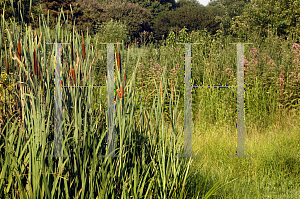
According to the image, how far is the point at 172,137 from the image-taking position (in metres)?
1.74

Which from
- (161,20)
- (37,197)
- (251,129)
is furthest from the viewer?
(161,20)

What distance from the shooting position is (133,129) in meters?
1.83

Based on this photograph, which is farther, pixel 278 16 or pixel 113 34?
pixel 113 34

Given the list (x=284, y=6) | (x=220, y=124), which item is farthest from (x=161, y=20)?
(x=220, y=124)

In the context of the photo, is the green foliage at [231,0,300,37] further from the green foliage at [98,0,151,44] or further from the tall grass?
the green foliage at [98,0,151,44]

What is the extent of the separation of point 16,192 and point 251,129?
349 centimetres

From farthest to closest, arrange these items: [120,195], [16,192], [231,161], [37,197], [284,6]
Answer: [284,6]
[231,161]
[120,195]
[16,192]
[37,197]

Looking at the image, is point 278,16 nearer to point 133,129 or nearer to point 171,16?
point 133,129

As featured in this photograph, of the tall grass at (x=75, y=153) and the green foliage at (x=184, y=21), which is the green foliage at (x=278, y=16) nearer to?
the tall grass at (x=75, y=153)

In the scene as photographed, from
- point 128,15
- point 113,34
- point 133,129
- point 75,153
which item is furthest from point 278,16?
point 128,15

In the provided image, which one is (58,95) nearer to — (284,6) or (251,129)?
(251,129)

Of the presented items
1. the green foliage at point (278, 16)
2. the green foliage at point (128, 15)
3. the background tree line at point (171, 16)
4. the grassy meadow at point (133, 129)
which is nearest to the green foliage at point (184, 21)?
the background tree line at point (171, 16)

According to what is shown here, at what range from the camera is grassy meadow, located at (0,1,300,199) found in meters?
1.52

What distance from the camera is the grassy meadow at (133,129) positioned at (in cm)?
152
